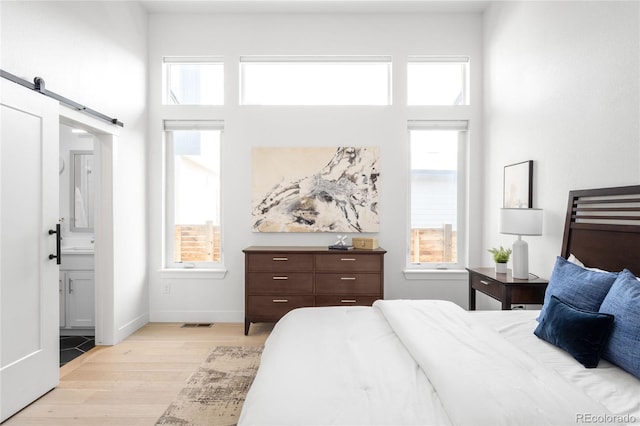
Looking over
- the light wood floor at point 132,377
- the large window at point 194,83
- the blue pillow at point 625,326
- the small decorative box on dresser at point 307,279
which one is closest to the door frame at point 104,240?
the light wood floor at point 132,377

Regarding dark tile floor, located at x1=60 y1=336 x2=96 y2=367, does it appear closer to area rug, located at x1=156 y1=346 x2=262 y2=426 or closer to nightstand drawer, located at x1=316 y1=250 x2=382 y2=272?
area rug, located at x1=156 y1=346 x2=262 y2=426

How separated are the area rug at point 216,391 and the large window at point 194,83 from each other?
2.84m

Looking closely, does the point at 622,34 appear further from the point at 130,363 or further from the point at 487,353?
the point at 130,363

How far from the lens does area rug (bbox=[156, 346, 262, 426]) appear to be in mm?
2176

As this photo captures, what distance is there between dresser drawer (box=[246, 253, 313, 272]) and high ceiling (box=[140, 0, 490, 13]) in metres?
2.72

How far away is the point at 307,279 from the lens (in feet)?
12.1

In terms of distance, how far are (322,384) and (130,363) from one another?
7.93 feet

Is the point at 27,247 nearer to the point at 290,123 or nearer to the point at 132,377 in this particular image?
the point at 132,377

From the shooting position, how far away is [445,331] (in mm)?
1811

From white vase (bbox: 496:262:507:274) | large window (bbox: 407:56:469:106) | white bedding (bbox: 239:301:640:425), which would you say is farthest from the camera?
large window (bbox: 407:56:469:106)

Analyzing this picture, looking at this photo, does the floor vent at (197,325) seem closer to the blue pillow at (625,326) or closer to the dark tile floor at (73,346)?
the dark tile floor at (73,346)

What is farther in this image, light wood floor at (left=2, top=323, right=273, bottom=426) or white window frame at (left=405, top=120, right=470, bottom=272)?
white window frame at (left=405, top=120, right=470, bottom=272)

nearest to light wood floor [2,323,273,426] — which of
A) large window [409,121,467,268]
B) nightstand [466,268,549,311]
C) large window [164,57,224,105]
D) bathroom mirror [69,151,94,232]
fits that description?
bathroom mirror [69,151,94,232]

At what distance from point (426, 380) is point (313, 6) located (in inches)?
155
